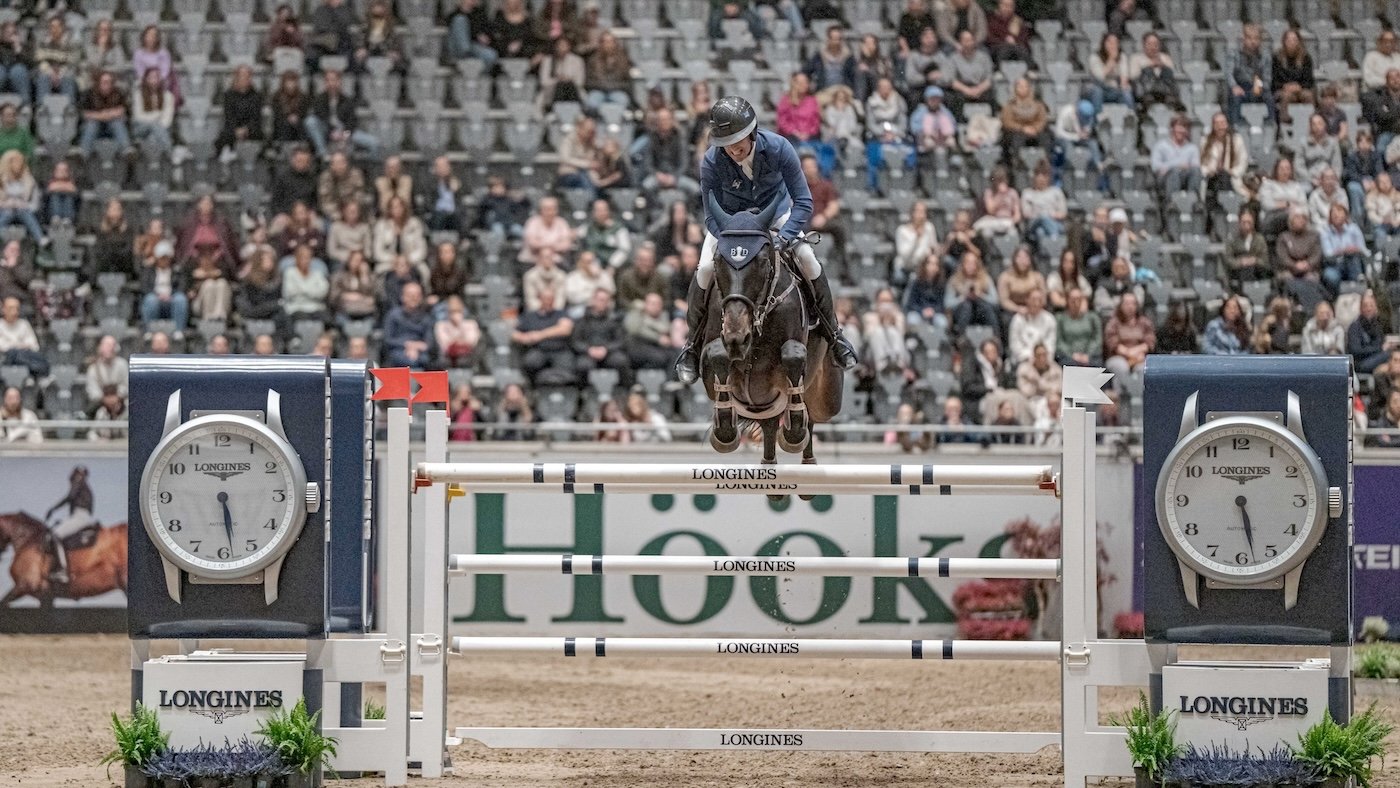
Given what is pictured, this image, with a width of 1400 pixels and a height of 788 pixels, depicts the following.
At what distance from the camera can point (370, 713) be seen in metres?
9.48

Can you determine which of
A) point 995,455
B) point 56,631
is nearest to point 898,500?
point 995,455

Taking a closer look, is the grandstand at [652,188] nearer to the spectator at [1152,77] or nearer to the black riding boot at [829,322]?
the spectator at [1152,77]

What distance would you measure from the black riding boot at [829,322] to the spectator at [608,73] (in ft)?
34.1

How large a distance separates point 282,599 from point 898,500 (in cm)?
805

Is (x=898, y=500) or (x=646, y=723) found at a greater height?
(x=898, y=500)

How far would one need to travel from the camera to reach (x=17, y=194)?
18047 mm

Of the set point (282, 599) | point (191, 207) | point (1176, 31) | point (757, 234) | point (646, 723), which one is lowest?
point (646, 723)

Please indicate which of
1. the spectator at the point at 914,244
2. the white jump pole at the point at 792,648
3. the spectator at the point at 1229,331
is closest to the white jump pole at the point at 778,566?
the white jump pole at the point at 792,648

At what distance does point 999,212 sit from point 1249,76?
3.56m

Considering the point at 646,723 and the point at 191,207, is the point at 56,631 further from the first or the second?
the point at 646,723

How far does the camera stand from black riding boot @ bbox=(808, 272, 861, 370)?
29.3 feet

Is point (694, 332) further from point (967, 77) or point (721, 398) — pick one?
point (967, 77)

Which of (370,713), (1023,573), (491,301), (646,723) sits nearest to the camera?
(1023,573)

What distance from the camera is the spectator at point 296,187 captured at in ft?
59.2
